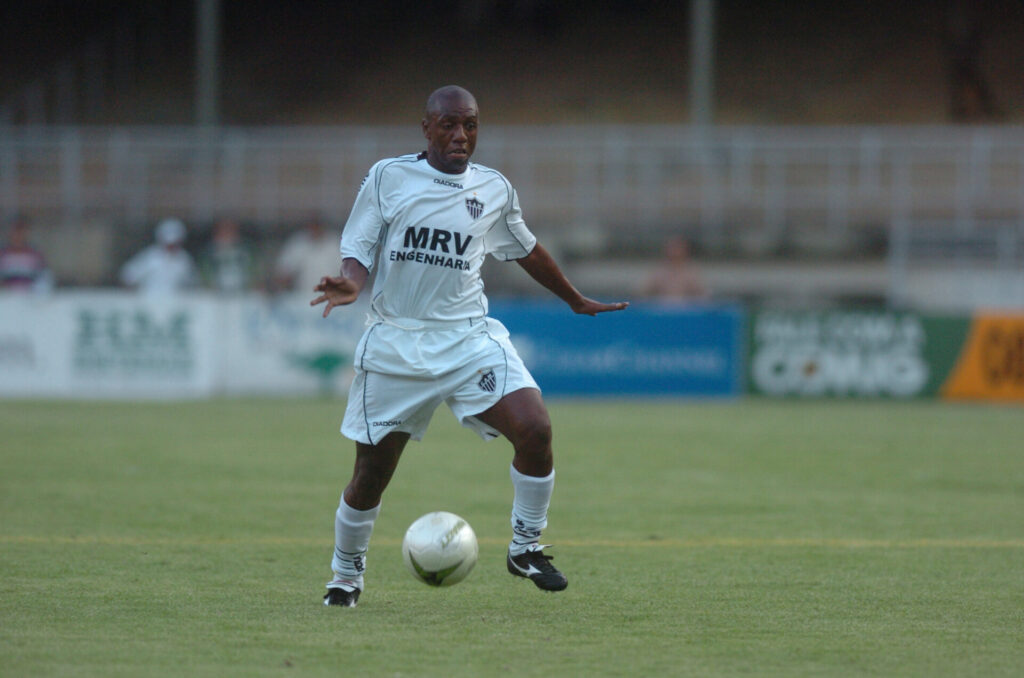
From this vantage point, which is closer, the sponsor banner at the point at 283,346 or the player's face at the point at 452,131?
the player's face at the point at 452,131

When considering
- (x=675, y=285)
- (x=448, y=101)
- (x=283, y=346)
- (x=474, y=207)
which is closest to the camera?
(x=448, y=101)

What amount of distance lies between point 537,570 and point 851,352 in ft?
43.2

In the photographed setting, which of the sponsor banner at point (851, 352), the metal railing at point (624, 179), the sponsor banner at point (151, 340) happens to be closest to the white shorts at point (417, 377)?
the sponsor banner at point (151, 340)

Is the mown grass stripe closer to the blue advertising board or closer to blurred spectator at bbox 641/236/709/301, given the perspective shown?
the blue advertising board

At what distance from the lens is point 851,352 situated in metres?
18.9

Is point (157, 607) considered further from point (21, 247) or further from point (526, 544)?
point (21, 247)

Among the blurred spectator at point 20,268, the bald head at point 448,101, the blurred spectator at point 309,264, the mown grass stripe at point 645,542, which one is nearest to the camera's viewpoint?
the bald head at point 448,101

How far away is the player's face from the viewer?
6211 mm

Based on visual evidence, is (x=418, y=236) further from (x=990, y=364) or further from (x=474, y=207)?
(x=990, y=364)

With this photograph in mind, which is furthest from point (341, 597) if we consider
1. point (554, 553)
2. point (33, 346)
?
point (33, 346)

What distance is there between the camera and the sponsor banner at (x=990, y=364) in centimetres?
1881

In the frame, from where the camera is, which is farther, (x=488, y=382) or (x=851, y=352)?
(x=851, y=352)

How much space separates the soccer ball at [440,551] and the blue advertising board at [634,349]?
1232 centimetres

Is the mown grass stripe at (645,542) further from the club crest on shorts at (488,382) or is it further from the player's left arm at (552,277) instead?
the club crest on shorts at (488,382)
